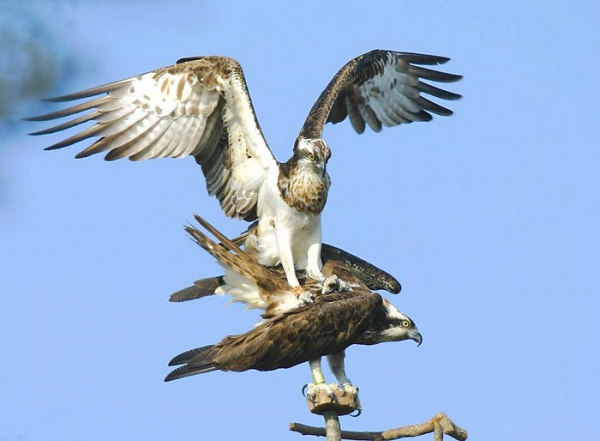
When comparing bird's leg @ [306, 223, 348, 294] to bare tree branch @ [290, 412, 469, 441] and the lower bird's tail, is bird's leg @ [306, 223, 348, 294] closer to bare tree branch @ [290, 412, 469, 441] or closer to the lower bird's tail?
the lower bird's tail

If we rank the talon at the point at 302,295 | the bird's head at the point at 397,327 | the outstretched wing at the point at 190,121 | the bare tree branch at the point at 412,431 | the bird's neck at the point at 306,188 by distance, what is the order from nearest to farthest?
the bare tree branch at the point at 412,431, the talon at the point at 302,295, the bird's neck at the point at 306,188, the bird's head at the point at 397,327, the outstretched wing at the point at 190,121

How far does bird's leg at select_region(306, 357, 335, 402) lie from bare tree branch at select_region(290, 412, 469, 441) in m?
0.36

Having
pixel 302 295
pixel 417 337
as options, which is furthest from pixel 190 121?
pixel 417 337

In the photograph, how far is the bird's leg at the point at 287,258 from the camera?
13562 mm

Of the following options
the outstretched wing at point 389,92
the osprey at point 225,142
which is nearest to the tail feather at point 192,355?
the osprey at point 225,142

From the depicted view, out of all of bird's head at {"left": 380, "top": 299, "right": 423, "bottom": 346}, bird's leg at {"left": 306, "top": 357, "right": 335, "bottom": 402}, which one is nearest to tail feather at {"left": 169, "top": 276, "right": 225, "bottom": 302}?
bird's leg at {"left": 306, "top": 357, "right": 335, "bottom": 402}

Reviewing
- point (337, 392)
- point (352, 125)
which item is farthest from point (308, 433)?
point (352, 125)

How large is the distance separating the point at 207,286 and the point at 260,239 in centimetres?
78

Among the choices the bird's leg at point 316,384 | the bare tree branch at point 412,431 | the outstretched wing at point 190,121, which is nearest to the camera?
the bare tree branch at point 412,431

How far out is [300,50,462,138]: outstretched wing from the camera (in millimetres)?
16608

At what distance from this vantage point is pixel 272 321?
13.0 metres

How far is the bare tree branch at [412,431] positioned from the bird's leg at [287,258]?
1.67 m

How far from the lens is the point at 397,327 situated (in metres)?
13.9

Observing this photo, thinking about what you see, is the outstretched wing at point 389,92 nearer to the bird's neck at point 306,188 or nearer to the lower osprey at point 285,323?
the bird's neck at point 306,188
